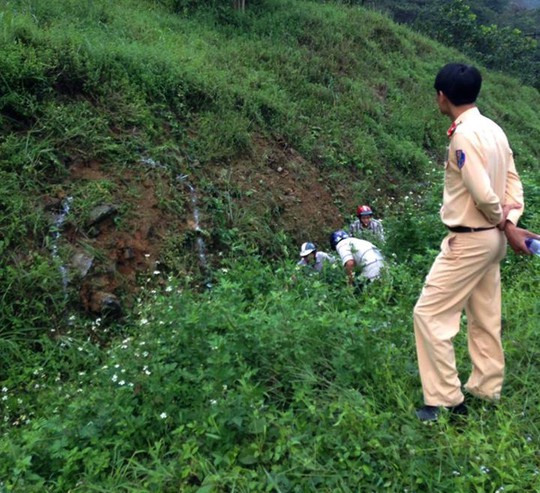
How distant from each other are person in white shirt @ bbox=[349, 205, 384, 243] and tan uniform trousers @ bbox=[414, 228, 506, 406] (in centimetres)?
374

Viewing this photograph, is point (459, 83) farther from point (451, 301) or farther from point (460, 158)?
point (451, 301)

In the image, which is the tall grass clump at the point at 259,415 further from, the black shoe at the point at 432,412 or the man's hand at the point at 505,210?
the man's hand at the point at 505,210

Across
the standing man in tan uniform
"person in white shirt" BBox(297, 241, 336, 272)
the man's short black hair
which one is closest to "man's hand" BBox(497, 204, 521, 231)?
the standing man in tan uniform

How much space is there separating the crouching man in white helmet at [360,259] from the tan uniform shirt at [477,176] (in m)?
2.37

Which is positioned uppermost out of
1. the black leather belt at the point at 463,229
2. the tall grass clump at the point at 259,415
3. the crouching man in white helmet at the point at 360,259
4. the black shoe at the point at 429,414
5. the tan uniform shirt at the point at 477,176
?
the tan uniform shirt at the point at 477,176

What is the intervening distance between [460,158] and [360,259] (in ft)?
9.37

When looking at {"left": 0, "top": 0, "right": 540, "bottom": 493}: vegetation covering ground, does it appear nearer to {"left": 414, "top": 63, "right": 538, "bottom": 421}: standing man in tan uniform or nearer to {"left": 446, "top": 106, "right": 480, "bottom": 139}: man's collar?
{"left": 414, "top": 63, "right": 538, "bottom": 421}: standing man in tan uniform

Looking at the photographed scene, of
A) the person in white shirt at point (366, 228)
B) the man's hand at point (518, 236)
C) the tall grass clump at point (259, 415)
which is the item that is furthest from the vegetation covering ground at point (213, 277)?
the man's hand at point (518, 236)

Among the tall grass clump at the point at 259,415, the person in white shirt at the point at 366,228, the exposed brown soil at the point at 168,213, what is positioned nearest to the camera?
the tall grass clump at the point at 259,415

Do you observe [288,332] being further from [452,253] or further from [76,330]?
[76,330]

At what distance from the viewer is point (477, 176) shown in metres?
2.99

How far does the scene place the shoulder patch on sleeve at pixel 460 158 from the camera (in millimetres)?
3059

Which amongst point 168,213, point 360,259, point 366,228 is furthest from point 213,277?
point 366,228

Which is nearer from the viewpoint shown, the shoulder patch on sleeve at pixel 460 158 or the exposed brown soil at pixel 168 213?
the shoulder patch on sleeve at pixel 460 158
